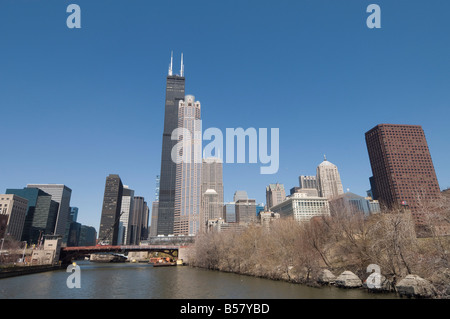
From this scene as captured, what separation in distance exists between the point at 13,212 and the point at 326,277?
223 m

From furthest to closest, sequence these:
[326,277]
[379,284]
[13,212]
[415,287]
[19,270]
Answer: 1. [13,212]
2. [19,270]
3. [326,277]
4. [379,284]
5. [415,287]

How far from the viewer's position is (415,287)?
28.2m

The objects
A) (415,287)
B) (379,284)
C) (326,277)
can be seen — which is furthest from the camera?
(326,277)

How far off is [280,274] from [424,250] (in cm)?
2343

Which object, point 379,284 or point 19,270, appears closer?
point 379,284

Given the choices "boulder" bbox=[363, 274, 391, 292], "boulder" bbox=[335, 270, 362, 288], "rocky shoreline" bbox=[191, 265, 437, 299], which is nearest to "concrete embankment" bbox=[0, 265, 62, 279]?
"rocky shoreline" bbox=[191, 265, 437, 299]

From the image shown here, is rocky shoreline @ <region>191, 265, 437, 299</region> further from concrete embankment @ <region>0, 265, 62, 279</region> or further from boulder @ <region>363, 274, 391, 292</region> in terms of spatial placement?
concrete embankment @ <region>0, 265, 62, 279</region>

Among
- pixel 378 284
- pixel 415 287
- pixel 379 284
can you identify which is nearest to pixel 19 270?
pixel 378 284

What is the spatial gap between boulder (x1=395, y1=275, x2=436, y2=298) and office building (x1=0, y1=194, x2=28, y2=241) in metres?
218

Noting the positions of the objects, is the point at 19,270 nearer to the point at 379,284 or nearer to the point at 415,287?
the point at 379,284

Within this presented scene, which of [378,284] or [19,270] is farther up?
[19,270]
